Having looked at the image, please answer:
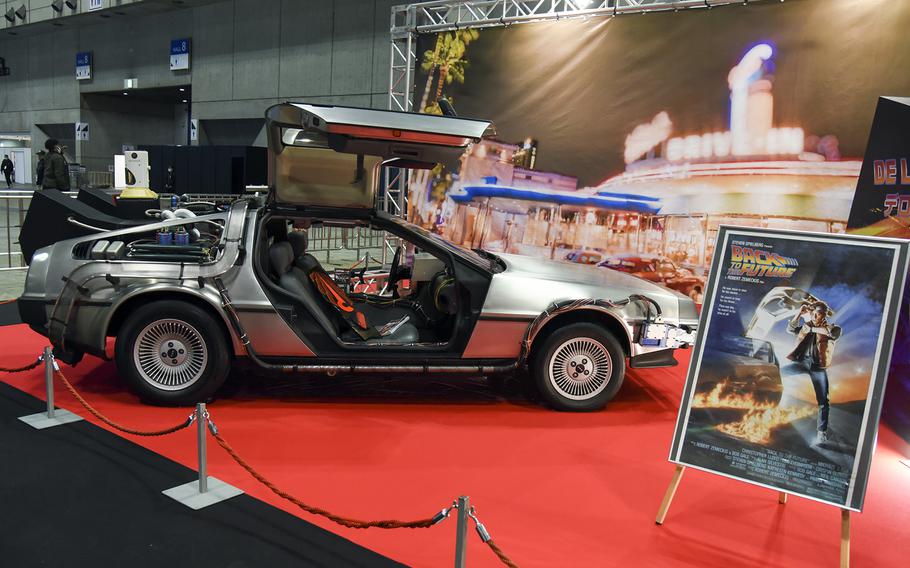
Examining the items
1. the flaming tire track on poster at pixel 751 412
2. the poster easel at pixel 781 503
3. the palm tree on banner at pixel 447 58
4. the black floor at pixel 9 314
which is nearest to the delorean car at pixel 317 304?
the poster easel at pixel 781 503

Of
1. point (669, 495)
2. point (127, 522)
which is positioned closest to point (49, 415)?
point (127, 522)

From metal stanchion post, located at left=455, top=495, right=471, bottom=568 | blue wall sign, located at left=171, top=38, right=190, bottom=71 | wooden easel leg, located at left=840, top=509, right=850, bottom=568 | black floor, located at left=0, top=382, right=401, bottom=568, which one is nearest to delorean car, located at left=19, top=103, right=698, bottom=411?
black floor, located at left=0, top=382, right=401, bottom=568

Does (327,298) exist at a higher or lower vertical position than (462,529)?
higher

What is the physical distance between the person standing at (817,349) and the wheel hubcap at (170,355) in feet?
11.9

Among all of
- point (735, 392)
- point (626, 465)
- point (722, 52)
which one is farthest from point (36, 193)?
point (722, 52)

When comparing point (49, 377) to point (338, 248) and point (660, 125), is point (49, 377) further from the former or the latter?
point (338, 248)

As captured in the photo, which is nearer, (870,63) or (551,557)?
(551,557)

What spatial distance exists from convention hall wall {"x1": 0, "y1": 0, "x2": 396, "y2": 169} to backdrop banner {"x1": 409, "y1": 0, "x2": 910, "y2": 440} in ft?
27.2

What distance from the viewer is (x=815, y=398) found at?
9.55ft

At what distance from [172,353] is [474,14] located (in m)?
6.71

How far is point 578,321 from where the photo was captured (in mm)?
4742

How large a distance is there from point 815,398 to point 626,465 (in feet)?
4.33

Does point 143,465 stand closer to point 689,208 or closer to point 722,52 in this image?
point 689,208

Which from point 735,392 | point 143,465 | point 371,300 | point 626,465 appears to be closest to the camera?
point 735,392
